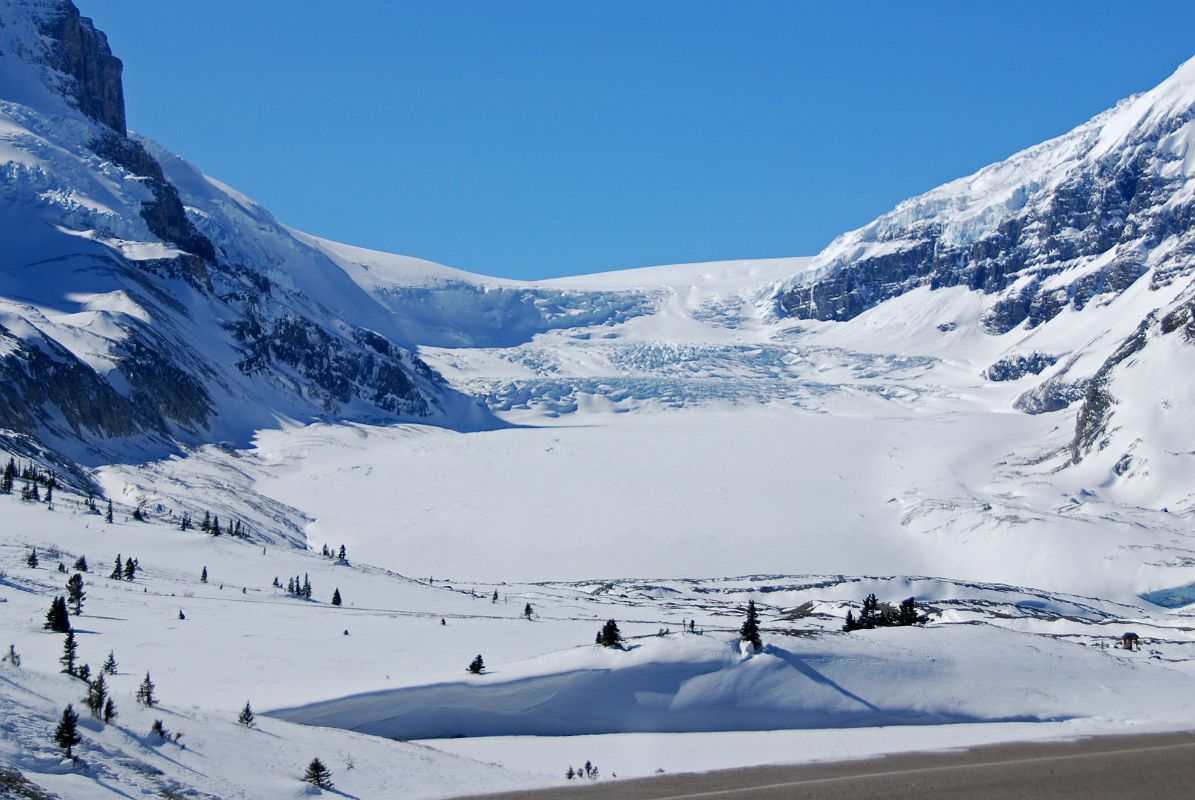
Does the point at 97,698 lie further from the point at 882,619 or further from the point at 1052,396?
the point at 1052,396

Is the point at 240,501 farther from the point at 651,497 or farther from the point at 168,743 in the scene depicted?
the point at 168,743

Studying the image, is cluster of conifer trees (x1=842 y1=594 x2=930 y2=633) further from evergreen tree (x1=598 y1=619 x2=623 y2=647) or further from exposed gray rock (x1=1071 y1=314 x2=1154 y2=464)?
exposed gray rock (x1=1071 y1=314 x2=1154 y2=464)

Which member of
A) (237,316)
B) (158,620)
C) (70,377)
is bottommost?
(158,620)

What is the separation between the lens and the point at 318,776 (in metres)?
18.0

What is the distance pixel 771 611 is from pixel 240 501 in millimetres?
55019

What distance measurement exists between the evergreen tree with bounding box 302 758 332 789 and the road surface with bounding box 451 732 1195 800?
2345 mm

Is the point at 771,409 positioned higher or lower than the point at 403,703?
higher

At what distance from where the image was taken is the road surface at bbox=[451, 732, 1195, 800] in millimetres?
19016

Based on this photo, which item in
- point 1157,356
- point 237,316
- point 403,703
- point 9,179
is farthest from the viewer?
point 237,316

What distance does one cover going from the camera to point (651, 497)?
124 metres

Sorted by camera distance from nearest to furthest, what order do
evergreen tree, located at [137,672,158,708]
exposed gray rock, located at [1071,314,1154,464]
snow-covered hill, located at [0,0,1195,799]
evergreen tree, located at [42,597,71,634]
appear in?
evergreen tree, located at [137,672,158,708]
snow-covered hill, located at [0,0,1195,799]
evergreen tree, located at [42,597,71,634]
exposed gray rock, located at [1071,314,1154,464]

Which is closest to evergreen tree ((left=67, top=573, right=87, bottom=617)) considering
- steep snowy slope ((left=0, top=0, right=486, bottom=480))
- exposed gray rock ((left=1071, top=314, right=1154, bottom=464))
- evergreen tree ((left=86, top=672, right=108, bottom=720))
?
evergreen tree ((left=86, top=672, right=108, bottom=720))

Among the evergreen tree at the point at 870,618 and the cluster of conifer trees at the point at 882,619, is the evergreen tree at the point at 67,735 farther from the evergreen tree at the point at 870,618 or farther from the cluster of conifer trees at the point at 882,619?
the evergreen tree at the point at 870,618

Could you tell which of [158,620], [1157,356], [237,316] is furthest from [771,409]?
[158,620]
